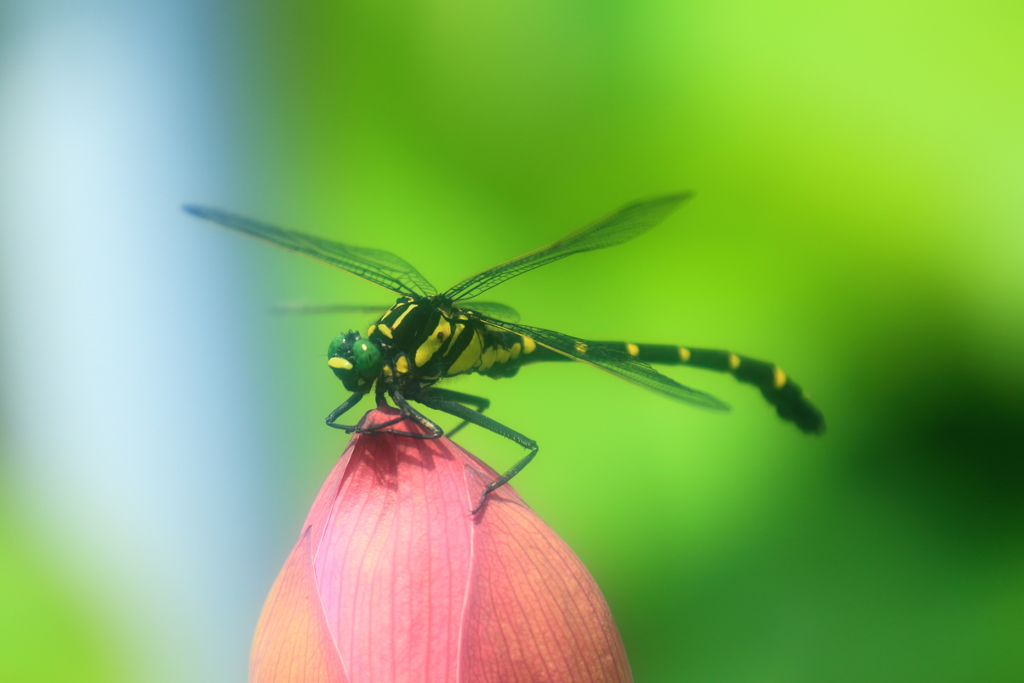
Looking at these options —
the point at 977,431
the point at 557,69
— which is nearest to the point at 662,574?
the point at 977,431

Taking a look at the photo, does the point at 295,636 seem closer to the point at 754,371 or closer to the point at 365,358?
the point at 365,358

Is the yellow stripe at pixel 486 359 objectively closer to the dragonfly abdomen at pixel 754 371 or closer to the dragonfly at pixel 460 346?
the dragonfly at pixel 460 346

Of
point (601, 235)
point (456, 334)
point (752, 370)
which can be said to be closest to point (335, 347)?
point (456, 334)

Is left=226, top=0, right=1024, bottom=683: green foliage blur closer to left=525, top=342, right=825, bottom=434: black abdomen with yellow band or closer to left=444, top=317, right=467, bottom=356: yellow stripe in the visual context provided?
left=525, top=342, right=825, bottom=434: black abdomen with yellow band

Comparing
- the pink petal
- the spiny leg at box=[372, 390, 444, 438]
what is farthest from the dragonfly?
the pink petal

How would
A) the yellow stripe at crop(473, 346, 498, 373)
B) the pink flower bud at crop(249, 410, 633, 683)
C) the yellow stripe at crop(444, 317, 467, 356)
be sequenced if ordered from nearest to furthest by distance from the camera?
the pink flower bud at crop(249, 410, 633, 683) < the yellow stripe at crop(444, 317, 467, 356) < the yellow stripe at crop(473, 346, 498, 373)
